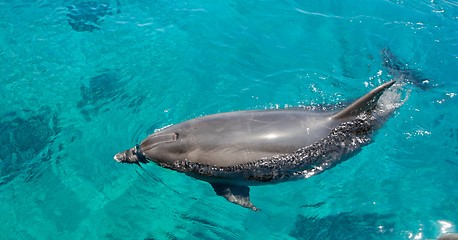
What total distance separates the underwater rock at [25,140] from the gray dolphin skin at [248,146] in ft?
8.04

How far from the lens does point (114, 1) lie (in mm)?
13227

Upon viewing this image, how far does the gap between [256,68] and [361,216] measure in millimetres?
4378

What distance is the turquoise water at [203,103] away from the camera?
786cm

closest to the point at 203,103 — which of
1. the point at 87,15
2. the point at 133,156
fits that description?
the point at 133,156

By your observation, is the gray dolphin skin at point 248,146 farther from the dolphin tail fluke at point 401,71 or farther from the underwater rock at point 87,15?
the underwater rock at point 87,15

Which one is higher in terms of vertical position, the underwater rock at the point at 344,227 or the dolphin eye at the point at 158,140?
the dolphin eye at the point at 158,140

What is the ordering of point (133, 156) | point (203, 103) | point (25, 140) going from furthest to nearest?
1. point (203, 103)
2. point (25, 140)
3. point (133, 156)

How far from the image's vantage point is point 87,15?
41.1ft

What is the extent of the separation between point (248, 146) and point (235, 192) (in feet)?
2.60

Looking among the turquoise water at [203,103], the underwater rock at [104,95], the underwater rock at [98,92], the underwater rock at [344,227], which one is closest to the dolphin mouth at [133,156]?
the turquoise water at [203,103]

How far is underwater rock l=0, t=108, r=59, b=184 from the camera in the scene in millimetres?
8609

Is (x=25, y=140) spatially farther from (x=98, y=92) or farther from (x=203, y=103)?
(x=203, y=103)

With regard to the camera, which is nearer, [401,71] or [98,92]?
[98,92]

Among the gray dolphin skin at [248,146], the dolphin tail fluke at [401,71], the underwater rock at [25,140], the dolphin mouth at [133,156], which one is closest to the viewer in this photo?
the gray dolphin skin at [248,146]
